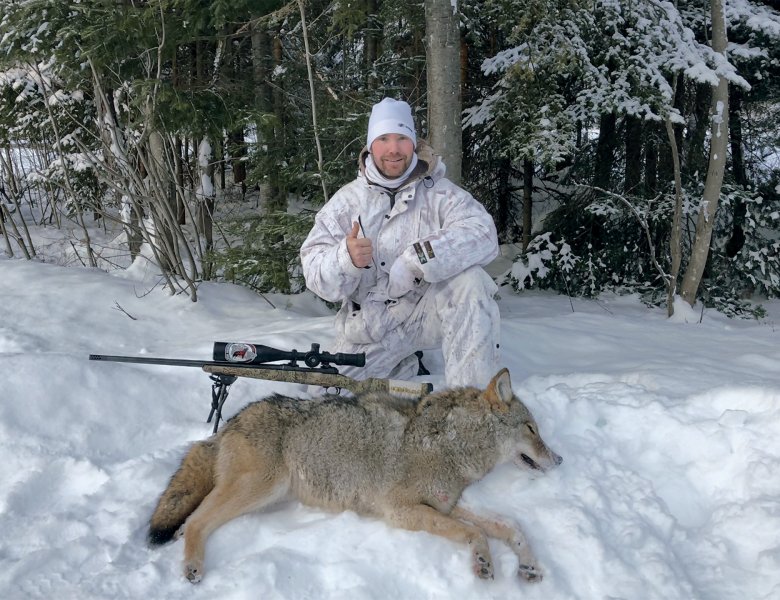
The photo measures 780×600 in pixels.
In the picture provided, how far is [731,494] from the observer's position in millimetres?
3105

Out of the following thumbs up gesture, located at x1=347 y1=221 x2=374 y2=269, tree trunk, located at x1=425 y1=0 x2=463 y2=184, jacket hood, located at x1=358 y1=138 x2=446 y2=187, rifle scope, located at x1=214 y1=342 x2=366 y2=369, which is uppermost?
tree trunk, located at x1=425 y1=0 x2=463 y2=184

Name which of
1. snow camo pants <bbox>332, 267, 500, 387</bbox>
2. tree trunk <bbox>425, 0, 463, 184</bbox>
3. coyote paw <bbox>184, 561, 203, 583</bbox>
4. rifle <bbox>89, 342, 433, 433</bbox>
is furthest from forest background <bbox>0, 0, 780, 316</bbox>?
coyote paw <bbox>184, 561, 203, 583</bbox>

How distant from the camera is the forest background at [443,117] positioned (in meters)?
6.79

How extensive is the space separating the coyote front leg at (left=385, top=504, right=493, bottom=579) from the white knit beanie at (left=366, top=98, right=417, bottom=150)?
2.59 meters

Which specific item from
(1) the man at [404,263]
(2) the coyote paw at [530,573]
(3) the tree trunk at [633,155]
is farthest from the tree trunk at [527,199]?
(2) the coyote paw at [530,573]

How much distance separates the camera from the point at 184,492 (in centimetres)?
295

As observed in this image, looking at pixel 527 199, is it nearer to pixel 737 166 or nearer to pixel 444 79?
pixel 737 166

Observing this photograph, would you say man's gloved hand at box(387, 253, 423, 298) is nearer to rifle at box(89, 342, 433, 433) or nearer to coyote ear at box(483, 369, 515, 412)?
rifle at box(89, 342, 433, 433)

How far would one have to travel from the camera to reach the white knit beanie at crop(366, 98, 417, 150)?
4191mm

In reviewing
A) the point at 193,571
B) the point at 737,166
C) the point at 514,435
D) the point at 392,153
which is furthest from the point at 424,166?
the point at 737,166

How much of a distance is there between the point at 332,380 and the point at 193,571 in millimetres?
1464

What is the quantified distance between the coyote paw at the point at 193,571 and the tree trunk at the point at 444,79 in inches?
176

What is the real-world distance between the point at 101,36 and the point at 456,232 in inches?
206

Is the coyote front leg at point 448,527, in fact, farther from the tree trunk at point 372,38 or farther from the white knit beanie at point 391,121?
the tree trunk at point 372,38
